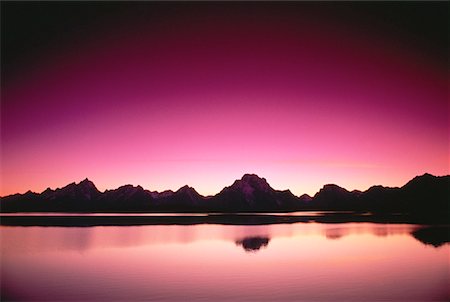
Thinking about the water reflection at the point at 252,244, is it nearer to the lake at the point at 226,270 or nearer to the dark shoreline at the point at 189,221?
the lake at the point at 226,270

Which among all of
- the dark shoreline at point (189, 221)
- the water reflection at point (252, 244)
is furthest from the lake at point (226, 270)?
the dark shoreline at point (189, 221)

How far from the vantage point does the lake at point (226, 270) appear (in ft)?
72.3

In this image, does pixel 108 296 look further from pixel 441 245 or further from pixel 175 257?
A: pixel 441 245

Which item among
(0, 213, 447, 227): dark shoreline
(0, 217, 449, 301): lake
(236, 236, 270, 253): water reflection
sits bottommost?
(0, 217, 449, 301): lake

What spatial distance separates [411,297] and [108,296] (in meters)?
15.7

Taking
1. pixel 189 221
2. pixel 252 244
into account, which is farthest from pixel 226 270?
pixel 189 221

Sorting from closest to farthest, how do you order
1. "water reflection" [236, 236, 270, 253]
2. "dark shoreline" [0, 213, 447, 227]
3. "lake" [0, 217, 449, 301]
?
"lake" [0, 217, 449, 301]
"water reflection" [236, 236, 270, 253]
"dark shoreline" [0, 213, 447, 227]

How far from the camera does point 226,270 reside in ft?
93.5

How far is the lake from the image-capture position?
2203cm

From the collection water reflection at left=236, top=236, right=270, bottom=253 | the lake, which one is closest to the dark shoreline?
water reflection at left=236, top=236, right=270, bottom=253

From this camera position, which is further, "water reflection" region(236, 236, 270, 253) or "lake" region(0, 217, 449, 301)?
"water reflection" region(236, 236, 270, 253)

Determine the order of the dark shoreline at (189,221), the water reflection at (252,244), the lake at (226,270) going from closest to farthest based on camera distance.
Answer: the lake at (226,270)
the water reflection at (252,244)
the dark shoreline at (189,221)

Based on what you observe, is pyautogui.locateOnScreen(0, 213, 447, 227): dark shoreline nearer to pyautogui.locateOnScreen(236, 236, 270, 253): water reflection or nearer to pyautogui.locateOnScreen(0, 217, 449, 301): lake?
pyautogui.locateOnScreen(236, 236, 270, 253): water reflection

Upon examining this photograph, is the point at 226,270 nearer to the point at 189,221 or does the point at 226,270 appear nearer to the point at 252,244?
the point at 252,244
